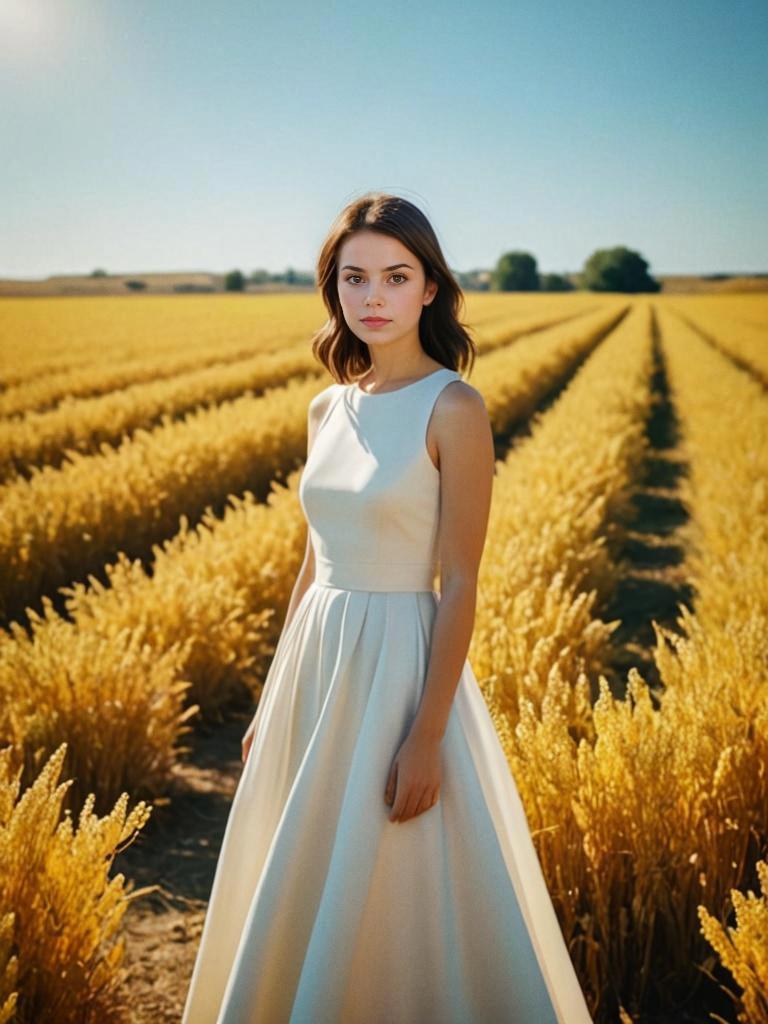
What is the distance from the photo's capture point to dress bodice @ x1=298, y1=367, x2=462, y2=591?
5.40 feet

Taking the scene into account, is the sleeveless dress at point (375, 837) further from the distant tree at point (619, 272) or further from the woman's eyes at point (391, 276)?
the distant tree at point (619, 272)

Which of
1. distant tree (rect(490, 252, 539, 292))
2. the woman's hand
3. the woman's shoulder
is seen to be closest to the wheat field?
the woman's hand

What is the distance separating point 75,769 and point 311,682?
6.18ft

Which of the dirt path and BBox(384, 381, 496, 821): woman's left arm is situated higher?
BBox(384, 381, 496, 821): woman's left arm

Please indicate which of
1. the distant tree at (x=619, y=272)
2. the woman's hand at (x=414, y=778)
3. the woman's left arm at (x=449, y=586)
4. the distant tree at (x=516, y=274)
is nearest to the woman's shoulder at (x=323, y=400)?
the woman's left arm at (x=449, y=586)

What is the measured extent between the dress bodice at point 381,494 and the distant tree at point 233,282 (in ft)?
273

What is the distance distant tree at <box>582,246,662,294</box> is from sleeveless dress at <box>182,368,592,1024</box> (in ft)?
290

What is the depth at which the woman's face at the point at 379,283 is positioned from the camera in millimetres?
1686

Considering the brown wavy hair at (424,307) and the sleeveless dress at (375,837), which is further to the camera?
the brown wavy hair at (424,307)

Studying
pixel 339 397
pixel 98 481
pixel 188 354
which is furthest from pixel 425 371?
pixel 188 354

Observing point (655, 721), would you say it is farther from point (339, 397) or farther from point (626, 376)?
point (626, 376)

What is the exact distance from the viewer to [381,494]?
165 cm

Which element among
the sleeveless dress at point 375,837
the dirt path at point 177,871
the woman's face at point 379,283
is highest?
the woman's face at point 379,283

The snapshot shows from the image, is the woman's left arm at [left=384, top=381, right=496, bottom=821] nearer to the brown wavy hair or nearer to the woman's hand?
the woman's hand
